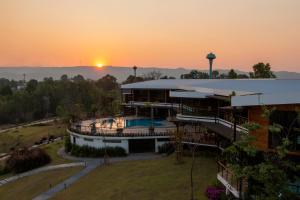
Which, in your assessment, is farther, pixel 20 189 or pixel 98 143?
pixel 98 143

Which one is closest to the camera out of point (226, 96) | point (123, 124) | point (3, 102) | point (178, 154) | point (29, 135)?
point (226, 96)

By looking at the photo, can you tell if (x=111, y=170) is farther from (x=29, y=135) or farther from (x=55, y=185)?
(x=29, y=135)

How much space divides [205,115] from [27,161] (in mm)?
17290

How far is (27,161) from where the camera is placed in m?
31.4

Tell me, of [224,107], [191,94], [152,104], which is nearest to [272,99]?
[224,107]

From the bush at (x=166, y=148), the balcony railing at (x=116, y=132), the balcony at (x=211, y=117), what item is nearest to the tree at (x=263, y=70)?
the balcony railing at (x=116, y=132)

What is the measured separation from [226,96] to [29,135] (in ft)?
127

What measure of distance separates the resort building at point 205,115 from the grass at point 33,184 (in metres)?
5.56

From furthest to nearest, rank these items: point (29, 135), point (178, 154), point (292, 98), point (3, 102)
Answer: point (3, 102), point (29, 135), point (178, 154), point (292, 98)

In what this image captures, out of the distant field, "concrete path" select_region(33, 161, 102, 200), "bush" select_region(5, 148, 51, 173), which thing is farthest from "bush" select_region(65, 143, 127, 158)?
the distant field

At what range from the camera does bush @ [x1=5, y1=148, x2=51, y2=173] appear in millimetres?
31312

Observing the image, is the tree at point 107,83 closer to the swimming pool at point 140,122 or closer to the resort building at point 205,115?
the resort building at point 205,115

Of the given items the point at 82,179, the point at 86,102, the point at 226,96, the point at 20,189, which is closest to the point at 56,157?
the point at 20,189

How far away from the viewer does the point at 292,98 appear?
12.8 meters
